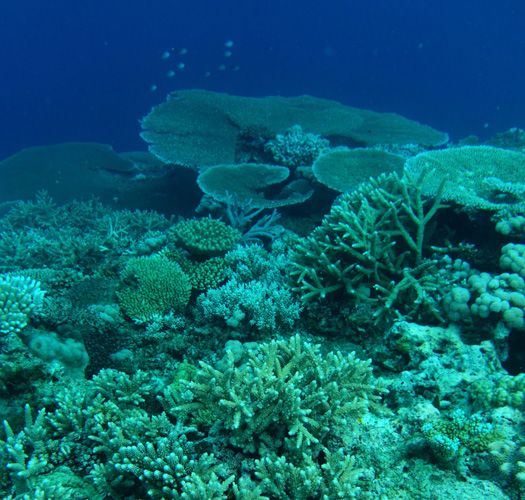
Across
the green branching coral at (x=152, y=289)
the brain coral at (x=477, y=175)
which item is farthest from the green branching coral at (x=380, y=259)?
the green branching coral at (x=152, y=289)

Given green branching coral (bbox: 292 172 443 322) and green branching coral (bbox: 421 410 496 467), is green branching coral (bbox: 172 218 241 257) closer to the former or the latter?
green branching coral (bbox: 292 172 443 322)

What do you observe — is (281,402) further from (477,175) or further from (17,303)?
(477,175)

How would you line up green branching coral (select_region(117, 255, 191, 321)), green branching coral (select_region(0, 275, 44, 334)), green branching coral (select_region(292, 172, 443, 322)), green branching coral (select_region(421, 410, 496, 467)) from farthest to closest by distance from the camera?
green branching coral (select_region(117, 255, 191, 321)), green branching coral (select_region(292, 172, 443, 322)), green branching coral (select_region(0, 275, 44, 334)), green branching coral (select_region(421, 410, 496, 467))

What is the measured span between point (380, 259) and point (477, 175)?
2.21 m

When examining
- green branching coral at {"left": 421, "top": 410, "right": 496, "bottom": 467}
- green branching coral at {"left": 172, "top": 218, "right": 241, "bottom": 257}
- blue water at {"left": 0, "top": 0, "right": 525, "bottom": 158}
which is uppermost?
blue water at {"left": 0, "top": 0, "right": 525, "bottom": 158}

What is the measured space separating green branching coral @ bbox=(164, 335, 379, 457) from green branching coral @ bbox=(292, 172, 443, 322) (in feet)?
4.29

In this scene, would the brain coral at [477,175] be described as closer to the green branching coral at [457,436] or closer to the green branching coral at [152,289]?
the green branching coral at [457,436]

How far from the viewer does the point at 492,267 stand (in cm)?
430

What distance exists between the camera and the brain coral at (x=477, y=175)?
4.62m

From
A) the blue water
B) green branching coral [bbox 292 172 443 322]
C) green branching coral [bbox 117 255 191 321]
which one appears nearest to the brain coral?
green branching coral [bbox 292 172 443 322]

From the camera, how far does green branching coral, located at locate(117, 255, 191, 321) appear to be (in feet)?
15.9

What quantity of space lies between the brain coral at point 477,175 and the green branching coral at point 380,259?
1.13ft

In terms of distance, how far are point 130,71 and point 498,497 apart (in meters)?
70.3

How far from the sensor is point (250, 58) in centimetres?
6197
